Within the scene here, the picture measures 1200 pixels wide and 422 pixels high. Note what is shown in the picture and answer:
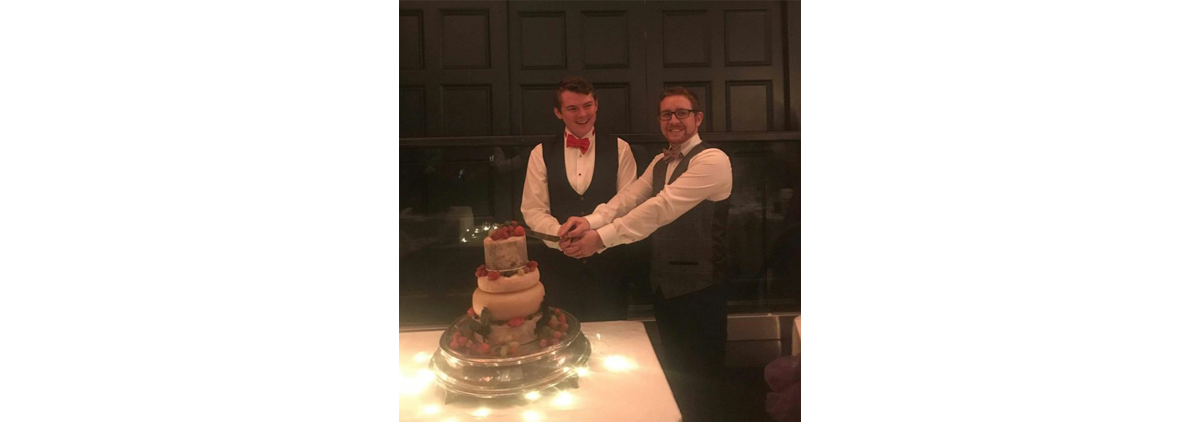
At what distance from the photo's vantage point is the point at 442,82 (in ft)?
4.50

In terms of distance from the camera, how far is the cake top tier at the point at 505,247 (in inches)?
53.6

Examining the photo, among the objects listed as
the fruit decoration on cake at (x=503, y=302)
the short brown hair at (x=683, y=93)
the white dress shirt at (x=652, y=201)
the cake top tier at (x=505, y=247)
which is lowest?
the fruit decoration on cake at (x=503, y=302)

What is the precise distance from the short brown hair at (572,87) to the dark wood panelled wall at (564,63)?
1 cm

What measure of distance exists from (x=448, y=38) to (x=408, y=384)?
73 centimetres

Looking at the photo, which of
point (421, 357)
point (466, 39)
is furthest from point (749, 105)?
point (421, 357)

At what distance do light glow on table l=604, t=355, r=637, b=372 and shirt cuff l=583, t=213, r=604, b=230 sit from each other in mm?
284

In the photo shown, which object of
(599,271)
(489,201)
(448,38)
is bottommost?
(599,271)

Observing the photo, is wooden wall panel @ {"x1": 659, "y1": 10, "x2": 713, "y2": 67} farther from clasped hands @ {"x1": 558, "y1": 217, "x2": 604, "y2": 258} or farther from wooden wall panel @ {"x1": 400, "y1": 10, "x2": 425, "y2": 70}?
wooden wall panel @ {"x1": 400, "y1": 10, "x2": 425, "y2": 70}

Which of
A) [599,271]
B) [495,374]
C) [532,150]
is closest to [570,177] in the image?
[532,150]

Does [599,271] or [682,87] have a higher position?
[682,87]

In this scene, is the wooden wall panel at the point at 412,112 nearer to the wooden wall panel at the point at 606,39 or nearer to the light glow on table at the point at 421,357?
the wooden wall panel at the point at 606,39

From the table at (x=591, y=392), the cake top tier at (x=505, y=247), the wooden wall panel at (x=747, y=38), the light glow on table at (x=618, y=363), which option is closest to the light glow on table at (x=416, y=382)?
the table at (x=591, y=392)

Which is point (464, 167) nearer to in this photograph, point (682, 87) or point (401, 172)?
point (401, 172)

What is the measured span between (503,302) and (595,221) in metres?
0.25
